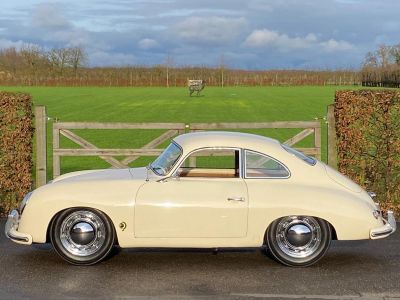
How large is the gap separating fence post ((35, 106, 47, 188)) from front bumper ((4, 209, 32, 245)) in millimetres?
3557

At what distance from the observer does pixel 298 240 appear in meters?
6.66

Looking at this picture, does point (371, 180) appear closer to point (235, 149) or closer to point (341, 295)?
point (235, 149)

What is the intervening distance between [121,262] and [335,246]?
2688 mm

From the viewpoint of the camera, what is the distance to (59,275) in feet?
20.8

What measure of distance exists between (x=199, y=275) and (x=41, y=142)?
507 cm

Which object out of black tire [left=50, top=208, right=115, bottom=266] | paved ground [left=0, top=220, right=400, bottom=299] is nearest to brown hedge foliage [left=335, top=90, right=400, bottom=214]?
paved ground [left=0, top=220, right=400, bottom=299]

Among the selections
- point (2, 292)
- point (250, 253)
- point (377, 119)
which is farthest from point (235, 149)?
point (377, 119)

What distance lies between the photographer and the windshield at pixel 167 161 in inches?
269

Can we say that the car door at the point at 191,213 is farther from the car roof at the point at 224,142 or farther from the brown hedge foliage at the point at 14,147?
the brown hedge foliage at the point at 14,147

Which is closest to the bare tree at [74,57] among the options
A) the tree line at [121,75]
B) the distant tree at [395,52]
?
the tree line at [121,75]

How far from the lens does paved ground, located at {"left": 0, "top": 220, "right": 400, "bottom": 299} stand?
5.75m

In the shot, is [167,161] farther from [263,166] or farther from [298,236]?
[298,236]

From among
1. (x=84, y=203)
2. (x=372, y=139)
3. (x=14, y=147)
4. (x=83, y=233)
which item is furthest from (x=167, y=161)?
(x=372, y=139)

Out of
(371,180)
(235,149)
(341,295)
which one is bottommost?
(341,295)
